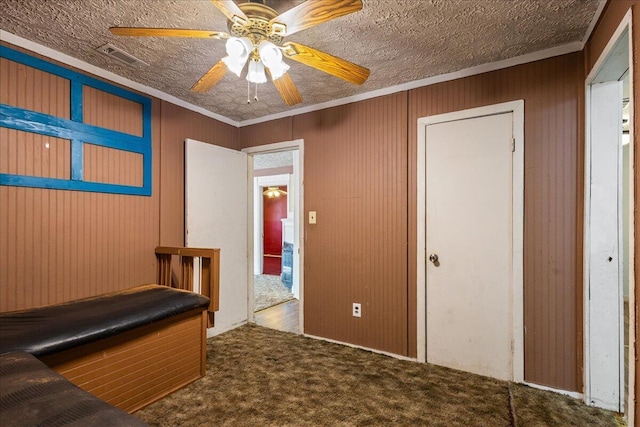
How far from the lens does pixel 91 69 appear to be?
2311 mm

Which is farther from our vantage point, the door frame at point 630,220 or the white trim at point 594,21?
the white trim at point 594,21

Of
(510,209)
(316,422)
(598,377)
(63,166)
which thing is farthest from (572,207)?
(63,166)

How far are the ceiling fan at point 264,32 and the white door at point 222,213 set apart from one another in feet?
5.18

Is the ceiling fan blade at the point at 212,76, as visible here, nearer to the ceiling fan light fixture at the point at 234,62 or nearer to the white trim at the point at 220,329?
the ceiling fan light fixture at the point at 234,62

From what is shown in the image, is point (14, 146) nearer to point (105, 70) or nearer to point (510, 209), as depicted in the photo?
point (105, 70)

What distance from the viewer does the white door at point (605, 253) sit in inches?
72.4

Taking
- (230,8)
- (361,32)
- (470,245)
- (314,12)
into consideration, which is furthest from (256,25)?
(470,245)

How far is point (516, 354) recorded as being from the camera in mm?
2162

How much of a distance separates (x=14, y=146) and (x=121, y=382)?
5.41 feet

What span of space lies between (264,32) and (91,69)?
1.72 metres

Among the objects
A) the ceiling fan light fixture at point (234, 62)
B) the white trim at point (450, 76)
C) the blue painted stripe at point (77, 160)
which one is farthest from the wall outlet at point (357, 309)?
the blue painted stripe at point (77, 160)

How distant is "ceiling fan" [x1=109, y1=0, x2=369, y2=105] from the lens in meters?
1.27

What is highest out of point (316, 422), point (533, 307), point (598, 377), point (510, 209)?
point (510, 209)

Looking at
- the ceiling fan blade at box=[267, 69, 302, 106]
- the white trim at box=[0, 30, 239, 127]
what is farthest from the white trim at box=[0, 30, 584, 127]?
→ the ceiling fan blade at box=[267, 69, 302, 106]
